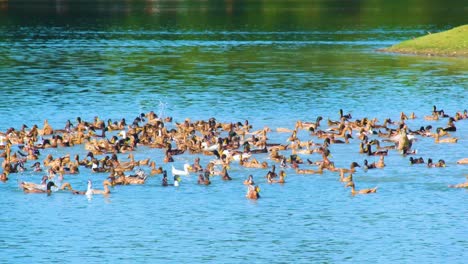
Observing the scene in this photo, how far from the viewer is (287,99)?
242 feet

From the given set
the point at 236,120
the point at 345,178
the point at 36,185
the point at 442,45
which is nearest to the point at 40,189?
the point at 36,185

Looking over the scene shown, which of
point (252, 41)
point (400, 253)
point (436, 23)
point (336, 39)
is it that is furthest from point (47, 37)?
point (400, 253)

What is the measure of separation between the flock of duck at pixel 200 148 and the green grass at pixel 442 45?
41.0 m

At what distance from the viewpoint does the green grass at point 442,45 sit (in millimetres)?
101625

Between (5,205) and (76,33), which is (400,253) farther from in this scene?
(76,33)

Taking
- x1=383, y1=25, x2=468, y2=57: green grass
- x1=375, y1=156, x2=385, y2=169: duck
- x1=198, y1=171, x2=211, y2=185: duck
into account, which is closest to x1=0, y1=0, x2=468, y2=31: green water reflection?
x1=383, y1=25, x2=468, y2=57: green grass

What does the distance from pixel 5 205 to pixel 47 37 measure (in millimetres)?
102789

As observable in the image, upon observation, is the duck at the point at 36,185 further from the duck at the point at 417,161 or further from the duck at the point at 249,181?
the duck at the point at 417,161

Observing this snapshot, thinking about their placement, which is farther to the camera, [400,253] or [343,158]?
[343,158]

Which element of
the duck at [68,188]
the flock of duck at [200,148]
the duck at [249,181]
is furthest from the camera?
the flock of duck at [200,148]

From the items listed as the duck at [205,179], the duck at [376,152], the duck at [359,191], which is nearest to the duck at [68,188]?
the duck at [205,179]

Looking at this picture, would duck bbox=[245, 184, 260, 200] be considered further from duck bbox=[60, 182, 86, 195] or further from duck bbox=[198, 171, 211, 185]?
duck bbox=[60, 182, 86, 195]

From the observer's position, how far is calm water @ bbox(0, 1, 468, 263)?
35.7 meters

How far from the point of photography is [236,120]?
6272cm
